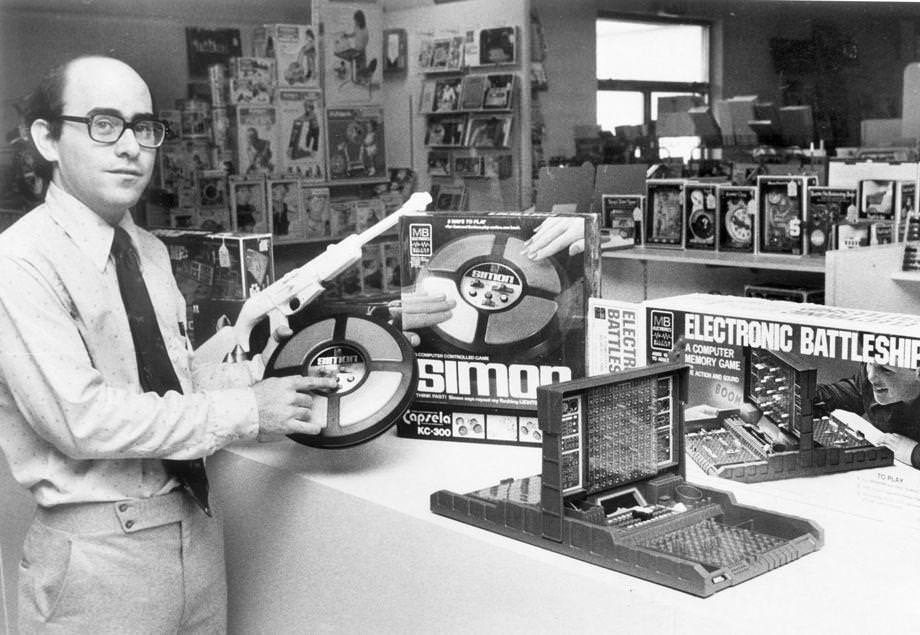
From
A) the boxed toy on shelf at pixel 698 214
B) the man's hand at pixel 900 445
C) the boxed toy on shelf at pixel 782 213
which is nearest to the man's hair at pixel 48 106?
the man's hand at pixel 900 445

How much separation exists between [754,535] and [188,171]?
4.80 ft

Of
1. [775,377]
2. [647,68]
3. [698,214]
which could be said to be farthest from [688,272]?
[775,377]

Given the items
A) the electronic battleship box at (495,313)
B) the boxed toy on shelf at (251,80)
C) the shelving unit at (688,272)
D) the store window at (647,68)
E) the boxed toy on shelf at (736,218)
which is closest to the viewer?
the electronic battleship box at (495,313)

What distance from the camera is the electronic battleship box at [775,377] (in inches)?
55.8

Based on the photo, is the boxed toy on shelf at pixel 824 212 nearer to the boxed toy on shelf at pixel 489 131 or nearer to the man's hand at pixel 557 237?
the boxed toy on shelf at pixel 489 131

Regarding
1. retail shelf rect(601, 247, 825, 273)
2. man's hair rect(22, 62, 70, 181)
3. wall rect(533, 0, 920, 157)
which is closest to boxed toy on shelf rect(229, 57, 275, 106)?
→ man's hair rect(22, 62, 70, 181)

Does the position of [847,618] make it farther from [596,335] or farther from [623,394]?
[596,335]

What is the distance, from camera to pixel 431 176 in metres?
2.83

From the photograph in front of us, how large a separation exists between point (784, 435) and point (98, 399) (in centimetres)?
100

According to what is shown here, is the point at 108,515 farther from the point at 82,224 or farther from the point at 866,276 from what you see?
the point at 866,276

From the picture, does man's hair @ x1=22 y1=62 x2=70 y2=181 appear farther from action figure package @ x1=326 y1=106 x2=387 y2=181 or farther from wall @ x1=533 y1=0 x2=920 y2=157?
wall @ x1=533 y1=0 x2=920 y2=157

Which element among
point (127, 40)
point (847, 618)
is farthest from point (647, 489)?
point (127, 40)

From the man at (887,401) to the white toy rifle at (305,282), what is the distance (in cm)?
78

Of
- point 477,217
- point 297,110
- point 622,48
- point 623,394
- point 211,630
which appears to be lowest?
point 211,630
